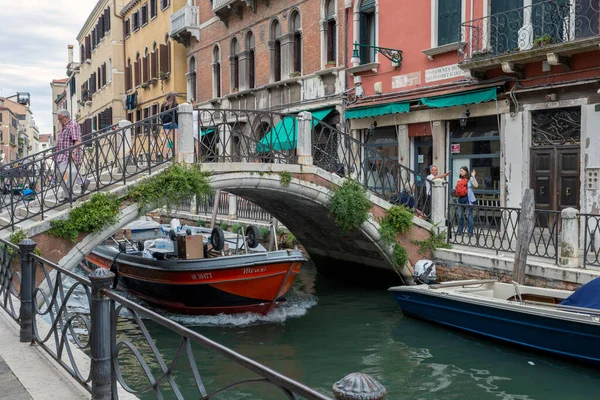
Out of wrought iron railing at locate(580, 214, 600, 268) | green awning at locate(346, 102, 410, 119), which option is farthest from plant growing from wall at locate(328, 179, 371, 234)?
wrought iron railing at locate(580, 214, 600, 268)

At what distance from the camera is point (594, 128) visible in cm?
937

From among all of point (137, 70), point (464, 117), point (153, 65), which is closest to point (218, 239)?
point (464, 117)

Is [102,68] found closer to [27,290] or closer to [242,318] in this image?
[242,318]

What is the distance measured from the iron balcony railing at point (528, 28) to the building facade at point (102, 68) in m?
21.1

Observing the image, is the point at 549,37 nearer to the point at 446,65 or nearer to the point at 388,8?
the point at 446,65

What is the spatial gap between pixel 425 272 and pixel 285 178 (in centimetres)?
261

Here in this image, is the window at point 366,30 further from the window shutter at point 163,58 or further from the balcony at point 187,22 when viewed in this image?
the window shutter at point 163,58

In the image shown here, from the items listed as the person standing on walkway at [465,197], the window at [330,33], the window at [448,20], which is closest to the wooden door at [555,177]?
the person standing on walkway at [465,197]

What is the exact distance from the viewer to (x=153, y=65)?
24.4 meters

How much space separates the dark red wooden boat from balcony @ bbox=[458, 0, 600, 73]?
463cm

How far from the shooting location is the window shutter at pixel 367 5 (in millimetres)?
13609

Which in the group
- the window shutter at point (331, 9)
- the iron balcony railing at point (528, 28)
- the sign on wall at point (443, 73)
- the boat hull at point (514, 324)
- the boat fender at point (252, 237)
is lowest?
the boat hull at point (514, 324)

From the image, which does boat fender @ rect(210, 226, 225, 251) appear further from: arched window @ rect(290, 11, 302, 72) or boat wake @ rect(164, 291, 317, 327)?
arched window @ rect(290, 11, 302, 72)

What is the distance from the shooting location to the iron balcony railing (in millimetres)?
9086
